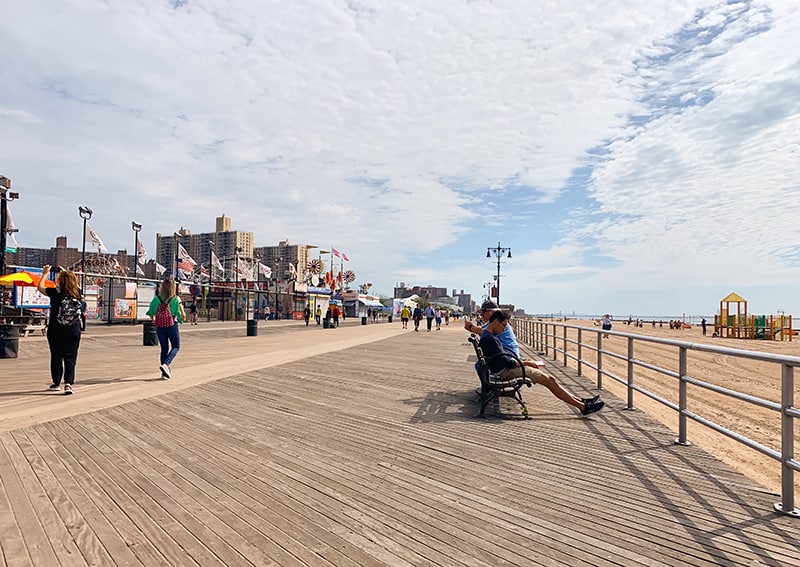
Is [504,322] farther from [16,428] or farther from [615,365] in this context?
[615,365]

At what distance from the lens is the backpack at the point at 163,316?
26.3 ft

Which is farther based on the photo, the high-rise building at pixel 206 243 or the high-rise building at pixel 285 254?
the high-rise building at pixel 285 254

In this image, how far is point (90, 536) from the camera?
2730mm

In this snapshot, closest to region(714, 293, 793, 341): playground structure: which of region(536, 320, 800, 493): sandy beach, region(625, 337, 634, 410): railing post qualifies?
region(536, 320, 800, 493): sandy beach

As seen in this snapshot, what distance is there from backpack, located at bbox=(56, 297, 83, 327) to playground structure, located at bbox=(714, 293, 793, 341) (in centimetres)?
4597

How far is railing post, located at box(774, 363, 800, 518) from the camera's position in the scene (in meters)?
3.21

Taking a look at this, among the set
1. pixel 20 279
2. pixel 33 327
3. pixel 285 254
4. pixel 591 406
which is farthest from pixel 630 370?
pixel 285 254

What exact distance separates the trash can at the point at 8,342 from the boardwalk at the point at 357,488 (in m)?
5.97

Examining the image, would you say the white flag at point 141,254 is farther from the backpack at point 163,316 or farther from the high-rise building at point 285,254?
the high-rise building at point 285,254

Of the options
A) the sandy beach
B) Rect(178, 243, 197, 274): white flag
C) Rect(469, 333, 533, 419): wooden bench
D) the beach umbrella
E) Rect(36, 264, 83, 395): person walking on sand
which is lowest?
the sandy beach

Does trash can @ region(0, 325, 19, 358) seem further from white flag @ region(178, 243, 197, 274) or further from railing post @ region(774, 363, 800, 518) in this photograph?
white flag @ region(178, 243, 197, 274)

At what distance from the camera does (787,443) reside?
330 cm

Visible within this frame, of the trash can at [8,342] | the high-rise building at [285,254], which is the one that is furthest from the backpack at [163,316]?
the high-rise building at [285,254]

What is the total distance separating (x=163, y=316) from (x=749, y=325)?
1786 inches
